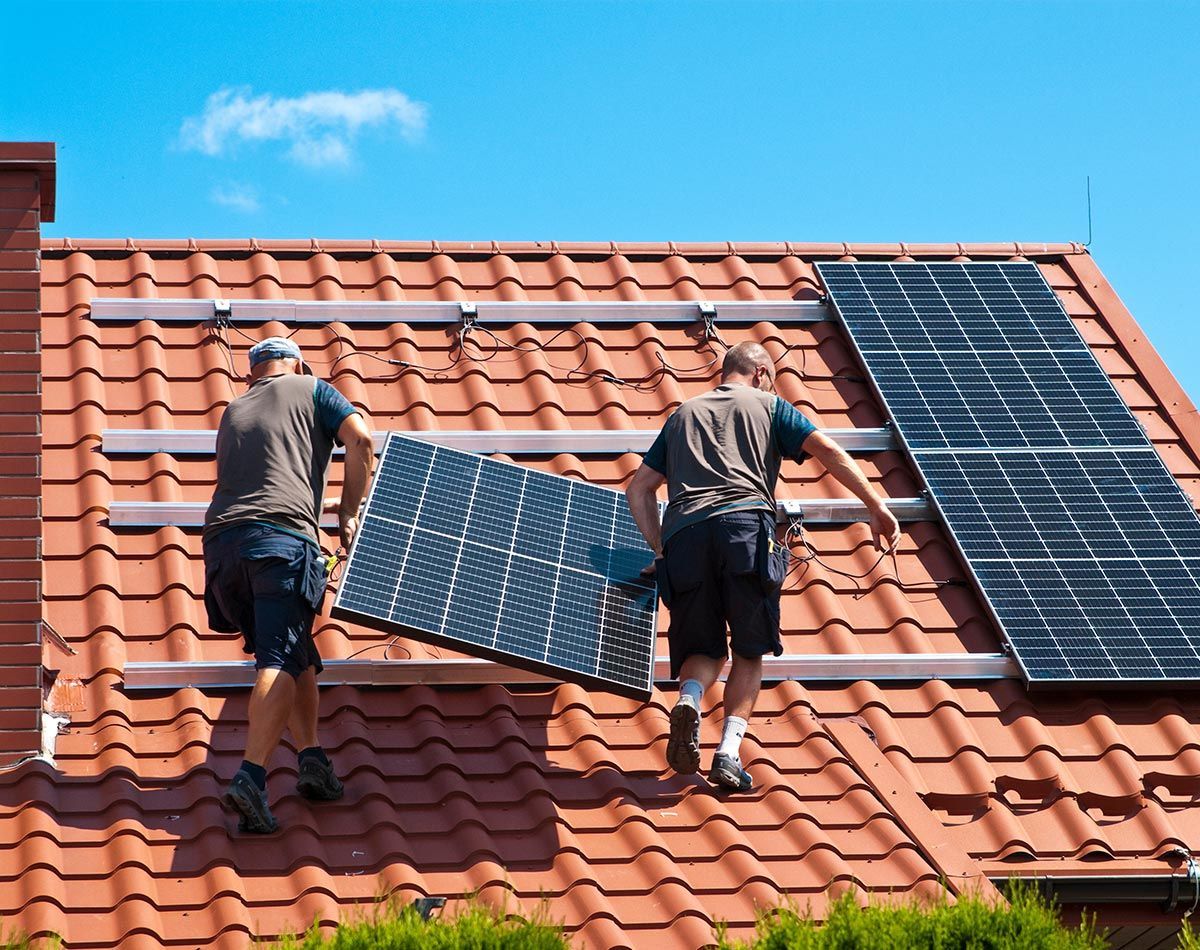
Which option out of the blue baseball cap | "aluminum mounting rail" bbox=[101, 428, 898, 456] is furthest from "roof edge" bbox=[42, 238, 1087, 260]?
the blue baseball cap

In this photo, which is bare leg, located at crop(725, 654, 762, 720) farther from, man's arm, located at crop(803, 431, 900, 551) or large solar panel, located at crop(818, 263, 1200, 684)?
large solar panel, located at crop(818, 263, 1200, 684)

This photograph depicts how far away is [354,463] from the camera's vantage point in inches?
304

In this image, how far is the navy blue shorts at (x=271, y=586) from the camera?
24.3 ft

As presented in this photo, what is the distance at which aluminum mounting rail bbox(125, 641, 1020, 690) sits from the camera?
8133 mm

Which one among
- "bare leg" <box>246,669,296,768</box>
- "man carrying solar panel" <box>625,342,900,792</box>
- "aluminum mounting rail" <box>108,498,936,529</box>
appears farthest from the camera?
"aluminum mounting rail" <box>108,498,936,529</box>

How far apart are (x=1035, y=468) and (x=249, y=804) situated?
5.07 meters

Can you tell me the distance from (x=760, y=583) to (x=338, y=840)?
2.19 meters

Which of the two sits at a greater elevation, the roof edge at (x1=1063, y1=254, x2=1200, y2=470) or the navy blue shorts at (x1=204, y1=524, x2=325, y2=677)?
the roof edge at (x1=1063, y1=254, x2=1200, y2=470)

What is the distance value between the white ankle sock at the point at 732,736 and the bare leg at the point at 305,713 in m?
1.81

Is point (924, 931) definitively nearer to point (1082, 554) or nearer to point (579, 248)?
point (1082, 554)

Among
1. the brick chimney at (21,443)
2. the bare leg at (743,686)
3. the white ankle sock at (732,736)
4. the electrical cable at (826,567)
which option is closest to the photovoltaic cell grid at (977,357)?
the electrical cable at (826,567)

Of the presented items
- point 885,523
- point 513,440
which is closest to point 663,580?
point 885,523

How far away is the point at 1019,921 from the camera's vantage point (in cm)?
589

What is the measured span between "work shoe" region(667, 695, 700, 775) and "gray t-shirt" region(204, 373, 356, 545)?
1801mm
